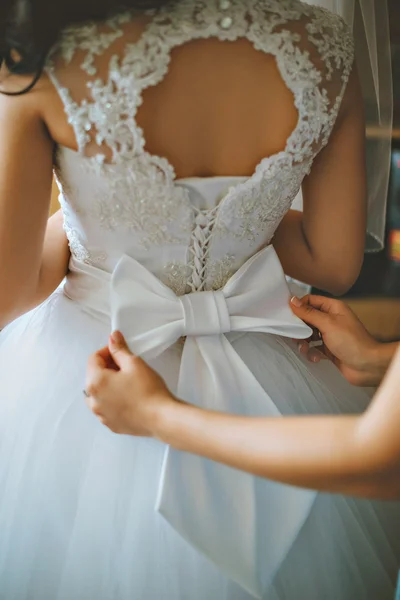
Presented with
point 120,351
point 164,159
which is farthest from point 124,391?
point 164,159

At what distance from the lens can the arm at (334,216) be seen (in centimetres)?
86

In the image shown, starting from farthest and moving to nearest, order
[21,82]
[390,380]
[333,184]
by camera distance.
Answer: [333,184]
[21,82]
[390,380]

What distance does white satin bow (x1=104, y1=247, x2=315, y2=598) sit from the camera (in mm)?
701

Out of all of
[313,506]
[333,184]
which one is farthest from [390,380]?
[333,184]

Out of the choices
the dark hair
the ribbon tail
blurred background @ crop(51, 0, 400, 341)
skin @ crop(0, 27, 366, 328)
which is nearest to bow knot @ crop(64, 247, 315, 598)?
the ribbon tail

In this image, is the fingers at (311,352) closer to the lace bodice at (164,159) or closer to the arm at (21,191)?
the lace bodice at (164,159)

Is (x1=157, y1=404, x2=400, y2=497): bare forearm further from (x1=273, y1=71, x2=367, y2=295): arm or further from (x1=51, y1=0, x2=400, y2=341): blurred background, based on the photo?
(x1=51, y1=0, x2=400, y2=341): blurred background

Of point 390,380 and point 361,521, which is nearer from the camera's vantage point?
point 390,380

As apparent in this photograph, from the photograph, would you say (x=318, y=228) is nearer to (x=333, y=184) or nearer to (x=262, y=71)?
(x=333, y=184)

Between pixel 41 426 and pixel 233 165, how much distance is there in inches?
16.0

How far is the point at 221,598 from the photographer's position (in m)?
0.71

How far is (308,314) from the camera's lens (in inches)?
34.6

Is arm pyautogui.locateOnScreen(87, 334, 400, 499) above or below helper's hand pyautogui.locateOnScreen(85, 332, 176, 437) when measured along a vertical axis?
above

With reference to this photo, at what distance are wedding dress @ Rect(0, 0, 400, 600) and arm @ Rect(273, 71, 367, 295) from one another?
3.1 inches
